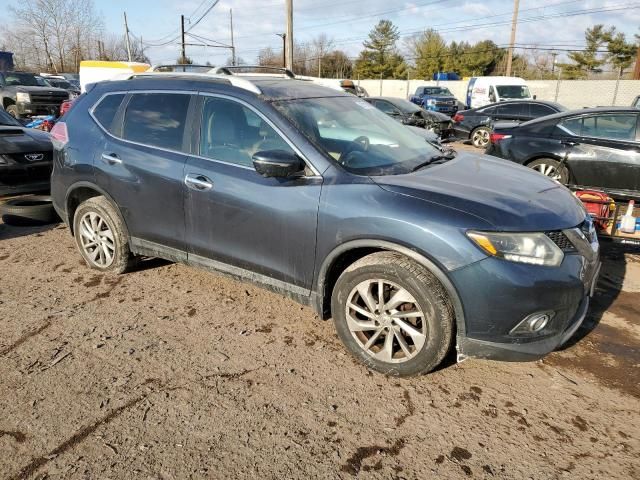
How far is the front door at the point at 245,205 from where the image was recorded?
10.0ft

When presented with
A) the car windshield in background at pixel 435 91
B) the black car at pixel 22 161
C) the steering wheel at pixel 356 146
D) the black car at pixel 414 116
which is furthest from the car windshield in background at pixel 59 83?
the steering wheel at pixel 356 146

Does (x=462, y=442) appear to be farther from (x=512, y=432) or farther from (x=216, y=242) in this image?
(x=216, y=242)

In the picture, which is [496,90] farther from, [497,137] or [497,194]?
[497,194]

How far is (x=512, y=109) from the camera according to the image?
13750 mm

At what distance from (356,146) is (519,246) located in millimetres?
1339

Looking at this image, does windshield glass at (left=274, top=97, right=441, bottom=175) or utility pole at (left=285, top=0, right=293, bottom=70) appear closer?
windshield glass at (left=274, top=97, right=441, bottom=175)

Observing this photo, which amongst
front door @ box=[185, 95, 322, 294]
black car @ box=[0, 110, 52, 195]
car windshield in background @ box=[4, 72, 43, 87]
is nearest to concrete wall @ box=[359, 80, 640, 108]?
car windshield in background @ box=[4, 72, 43, 87]

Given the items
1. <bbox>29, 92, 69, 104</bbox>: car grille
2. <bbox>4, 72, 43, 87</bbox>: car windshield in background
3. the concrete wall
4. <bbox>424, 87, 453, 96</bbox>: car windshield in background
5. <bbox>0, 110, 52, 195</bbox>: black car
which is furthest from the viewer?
<bbox>424, 87, 453, 96</bbox>: car windshield in background

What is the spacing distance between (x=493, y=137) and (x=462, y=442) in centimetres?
617

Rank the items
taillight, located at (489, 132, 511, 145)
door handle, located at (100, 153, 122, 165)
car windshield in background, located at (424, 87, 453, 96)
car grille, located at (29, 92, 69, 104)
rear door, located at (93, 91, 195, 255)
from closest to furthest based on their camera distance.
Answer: rear door, located at (93, 91, 195, 255)
door handle, located at (100, 153, 122, 165)
taillight, located at (489, 132, 511, 145)
car grille, located at (29, 92, 69, 104)
car windshield in background, located at (424, 87, 453, 96)

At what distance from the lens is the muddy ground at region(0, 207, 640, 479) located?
2275mm

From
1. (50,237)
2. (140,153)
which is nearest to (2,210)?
(50,237)

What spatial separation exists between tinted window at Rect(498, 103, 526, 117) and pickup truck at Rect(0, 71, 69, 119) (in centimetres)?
1608

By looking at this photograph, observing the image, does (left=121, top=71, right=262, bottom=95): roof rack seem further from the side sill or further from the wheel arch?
the side sill
